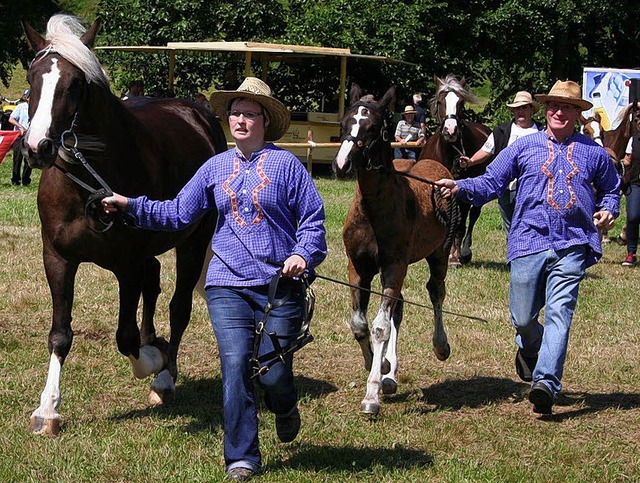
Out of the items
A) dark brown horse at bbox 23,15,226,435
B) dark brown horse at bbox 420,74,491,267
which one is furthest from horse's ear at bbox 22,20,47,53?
dark brown horse at bbox 420,74,491,267

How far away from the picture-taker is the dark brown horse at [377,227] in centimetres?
672

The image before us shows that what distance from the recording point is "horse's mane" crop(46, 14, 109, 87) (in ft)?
18.9

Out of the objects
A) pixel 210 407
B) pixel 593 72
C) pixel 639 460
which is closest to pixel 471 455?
pixel 639 460

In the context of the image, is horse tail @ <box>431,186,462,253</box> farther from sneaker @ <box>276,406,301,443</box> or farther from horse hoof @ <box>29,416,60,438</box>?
horse hoof @ <box>29,416,60,438</box>

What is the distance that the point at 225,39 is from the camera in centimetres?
2922

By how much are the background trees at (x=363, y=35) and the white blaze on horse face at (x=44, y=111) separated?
→ 21.8 meters

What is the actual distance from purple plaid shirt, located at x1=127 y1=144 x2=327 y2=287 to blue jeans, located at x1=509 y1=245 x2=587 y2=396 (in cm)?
197

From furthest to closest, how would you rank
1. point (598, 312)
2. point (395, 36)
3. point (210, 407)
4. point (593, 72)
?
point (395, 36), point (593, 72), point (598, 312), point (210, 407)

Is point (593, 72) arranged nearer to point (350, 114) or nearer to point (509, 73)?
point (509, 73)

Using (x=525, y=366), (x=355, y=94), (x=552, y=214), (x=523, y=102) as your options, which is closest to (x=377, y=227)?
(x=355, y=94)

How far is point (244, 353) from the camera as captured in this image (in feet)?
16.5

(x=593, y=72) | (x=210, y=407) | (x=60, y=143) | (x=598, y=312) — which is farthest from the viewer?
(x=593, y=72)

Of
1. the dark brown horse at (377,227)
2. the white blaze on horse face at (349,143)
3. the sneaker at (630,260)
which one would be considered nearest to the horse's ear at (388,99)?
the dark brown horse at (377,227)

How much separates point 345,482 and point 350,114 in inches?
105
